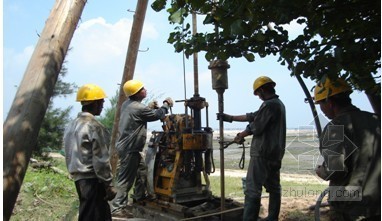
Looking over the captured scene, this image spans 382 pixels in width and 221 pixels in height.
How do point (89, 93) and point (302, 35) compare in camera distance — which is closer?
point (302, 35)

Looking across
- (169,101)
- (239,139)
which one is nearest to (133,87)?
(169,101)

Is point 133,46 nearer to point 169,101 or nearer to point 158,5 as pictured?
point 169,101

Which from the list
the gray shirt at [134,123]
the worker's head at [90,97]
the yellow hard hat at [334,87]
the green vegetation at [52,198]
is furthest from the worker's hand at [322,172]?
the gray shirt at [134,123]

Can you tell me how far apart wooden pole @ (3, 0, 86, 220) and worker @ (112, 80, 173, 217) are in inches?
91.0

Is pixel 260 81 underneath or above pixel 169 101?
above

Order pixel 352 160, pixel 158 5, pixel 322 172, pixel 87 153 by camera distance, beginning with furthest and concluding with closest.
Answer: pixel 87 153 → pixel 158 5 → pixel 322 172 → pixel 352 160

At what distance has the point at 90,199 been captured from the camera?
12.5 feet

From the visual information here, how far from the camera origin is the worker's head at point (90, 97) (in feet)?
13.0

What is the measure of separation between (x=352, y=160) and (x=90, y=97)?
2684 mm

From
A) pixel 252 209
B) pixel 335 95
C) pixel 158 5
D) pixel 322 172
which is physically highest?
pixel 158 5

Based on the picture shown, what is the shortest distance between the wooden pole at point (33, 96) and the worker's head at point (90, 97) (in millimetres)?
603

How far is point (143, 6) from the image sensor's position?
7.31m

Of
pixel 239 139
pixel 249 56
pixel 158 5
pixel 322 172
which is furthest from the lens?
pixel 239 139

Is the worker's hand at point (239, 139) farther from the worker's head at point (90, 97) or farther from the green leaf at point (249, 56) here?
the worker's head at point (90, 97)
